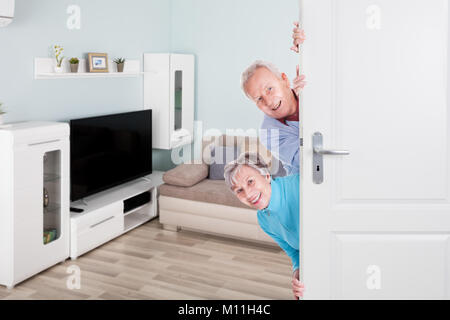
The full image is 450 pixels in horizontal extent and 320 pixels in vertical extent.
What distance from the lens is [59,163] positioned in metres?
3.41

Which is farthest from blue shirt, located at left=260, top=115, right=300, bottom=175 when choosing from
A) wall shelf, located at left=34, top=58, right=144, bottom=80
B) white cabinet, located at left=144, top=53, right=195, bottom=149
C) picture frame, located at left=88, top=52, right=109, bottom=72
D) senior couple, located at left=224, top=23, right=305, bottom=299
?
white cabinet, located at left=144, top=53, right=195, bottom=149

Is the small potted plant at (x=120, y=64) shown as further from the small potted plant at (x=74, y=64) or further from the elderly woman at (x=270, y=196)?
the elderly woman at (x=270, y=196)

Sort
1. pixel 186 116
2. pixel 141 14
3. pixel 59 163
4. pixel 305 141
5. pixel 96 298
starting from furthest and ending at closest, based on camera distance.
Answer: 1. pixel 186 116
2. pixel 141 14
3. pixel 59 163
4. pixel 96 298
5. pixel 305 141

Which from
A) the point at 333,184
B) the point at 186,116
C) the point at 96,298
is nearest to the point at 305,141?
the point at 333,184

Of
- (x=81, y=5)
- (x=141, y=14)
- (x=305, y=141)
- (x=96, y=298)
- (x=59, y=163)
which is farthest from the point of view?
(x=141, y=14)

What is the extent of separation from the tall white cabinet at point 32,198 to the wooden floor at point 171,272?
0.13 m

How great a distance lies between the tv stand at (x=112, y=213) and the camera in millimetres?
3629

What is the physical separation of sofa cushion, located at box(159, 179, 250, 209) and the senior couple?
6.21ft

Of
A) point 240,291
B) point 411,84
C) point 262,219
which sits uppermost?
point 411,84

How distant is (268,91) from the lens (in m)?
1.93

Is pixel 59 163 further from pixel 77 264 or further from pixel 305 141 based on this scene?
pixel 305 141

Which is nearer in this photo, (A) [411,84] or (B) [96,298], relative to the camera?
(A) [411,84]

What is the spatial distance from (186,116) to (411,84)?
3331mm

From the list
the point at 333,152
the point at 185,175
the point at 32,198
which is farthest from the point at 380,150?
the point at 185,175
